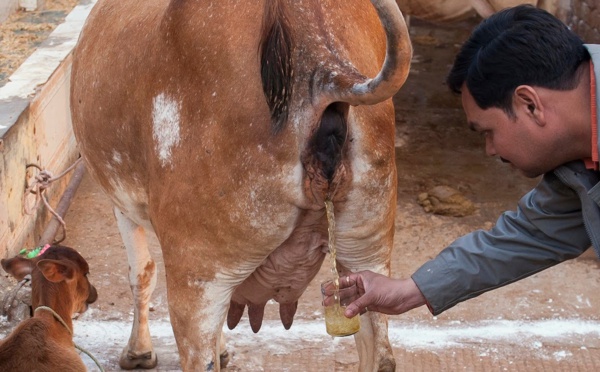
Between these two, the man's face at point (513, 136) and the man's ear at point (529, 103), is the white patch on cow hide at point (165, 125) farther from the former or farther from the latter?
the man's ear at point (529, 103)

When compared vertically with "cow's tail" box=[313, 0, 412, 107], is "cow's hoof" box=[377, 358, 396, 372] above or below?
below

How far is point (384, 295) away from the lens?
320 cm

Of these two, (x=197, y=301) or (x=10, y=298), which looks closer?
(x=197, y=301)

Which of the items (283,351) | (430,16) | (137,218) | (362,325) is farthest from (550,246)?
(430,16)

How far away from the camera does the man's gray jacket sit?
3.18m

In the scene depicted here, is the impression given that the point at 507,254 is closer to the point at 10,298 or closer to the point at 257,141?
the point at 257,141

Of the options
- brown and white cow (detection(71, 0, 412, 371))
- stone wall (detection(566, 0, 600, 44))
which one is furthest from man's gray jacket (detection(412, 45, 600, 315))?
stone wall (detection(566, 0, 600, 44))

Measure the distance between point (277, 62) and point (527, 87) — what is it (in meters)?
0.97

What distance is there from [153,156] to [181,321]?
24.2 inches

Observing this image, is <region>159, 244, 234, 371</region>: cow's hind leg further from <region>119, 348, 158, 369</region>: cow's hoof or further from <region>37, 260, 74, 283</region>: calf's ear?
<region>119, 348, 158, 369</region>: cow's hoof

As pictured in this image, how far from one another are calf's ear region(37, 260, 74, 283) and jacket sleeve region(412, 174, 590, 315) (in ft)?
5.95

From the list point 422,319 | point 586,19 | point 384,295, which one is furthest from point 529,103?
point 586,19

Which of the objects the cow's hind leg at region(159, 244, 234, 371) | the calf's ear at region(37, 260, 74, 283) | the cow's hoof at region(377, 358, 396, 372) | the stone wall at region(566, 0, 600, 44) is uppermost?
the cow's hind leg at region(159, 244, 234, 371)

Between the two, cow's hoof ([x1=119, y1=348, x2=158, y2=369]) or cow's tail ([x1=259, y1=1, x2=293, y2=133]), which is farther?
cow's hoof ([x1=119, y1=348, x2=158, y2=369])
